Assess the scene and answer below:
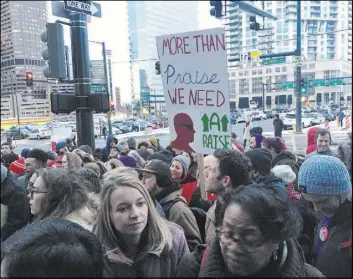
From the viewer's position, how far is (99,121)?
3177 centimetres

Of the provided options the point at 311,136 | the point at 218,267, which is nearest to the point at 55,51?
the point at 311,136

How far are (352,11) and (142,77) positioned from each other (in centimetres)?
3610

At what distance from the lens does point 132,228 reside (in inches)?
69.0

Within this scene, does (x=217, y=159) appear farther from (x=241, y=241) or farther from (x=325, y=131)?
(x=325, y=131)

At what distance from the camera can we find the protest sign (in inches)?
114

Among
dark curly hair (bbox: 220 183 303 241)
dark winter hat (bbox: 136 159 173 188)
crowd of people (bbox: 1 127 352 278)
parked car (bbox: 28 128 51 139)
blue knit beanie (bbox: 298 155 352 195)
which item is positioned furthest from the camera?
parked car (bbox: 28 128 51 139)

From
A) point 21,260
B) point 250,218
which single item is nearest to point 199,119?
point 250,218

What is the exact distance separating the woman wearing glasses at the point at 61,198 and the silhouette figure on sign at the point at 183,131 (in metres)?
1.02

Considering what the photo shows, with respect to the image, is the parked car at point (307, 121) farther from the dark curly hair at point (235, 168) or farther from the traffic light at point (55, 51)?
the dark curly hair at point (235, 168)

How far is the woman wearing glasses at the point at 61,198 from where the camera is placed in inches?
89.3

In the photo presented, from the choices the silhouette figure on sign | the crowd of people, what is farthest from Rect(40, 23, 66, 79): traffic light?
the silhouette figure on sign

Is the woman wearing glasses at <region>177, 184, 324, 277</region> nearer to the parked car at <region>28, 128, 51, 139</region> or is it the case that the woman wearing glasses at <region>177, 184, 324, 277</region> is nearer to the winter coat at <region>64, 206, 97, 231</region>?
the winter coat at <region>64, 206, 97, 231</region>

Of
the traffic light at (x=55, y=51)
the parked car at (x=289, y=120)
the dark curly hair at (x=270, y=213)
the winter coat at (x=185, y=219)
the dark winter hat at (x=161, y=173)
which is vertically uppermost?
the traffic light at (x=55, y=51)

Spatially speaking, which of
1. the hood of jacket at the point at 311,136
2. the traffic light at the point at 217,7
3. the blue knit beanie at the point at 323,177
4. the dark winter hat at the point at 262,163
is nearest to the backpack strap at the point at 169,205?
the dark winter hat at the point at 262,163
